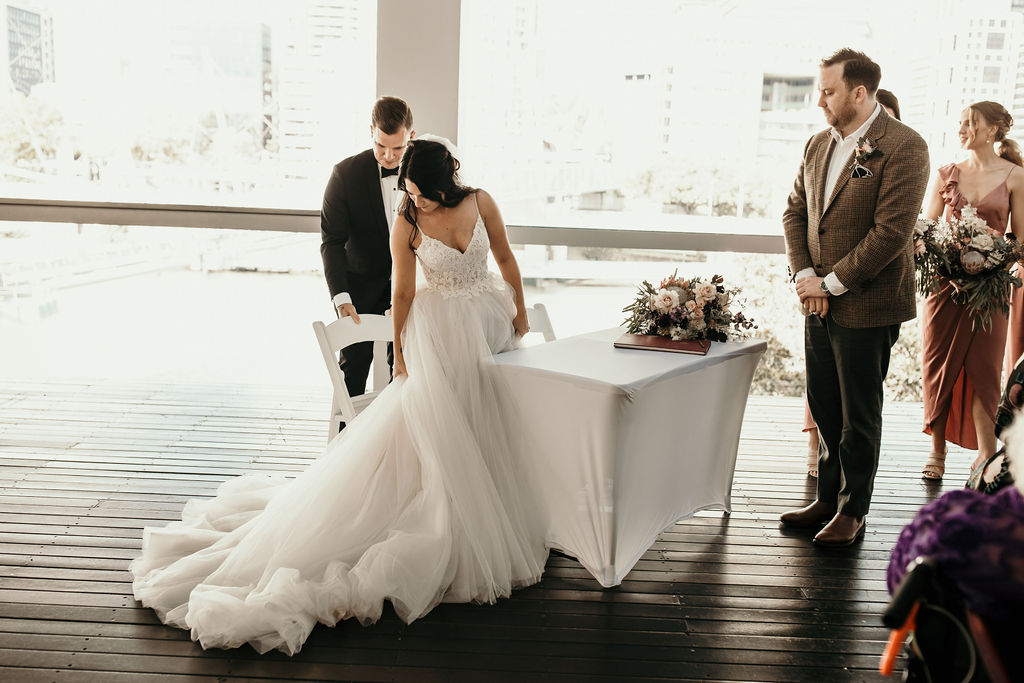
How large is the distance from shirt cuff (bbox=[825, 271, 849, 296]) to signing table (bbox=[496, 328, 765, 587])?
422mm

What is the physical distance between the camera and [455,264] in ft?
11.6

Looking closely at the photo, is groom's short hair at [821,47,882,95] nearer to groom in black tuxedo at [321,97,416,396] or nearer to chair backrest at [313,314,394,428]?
groom in black tuxedo at [321,97,416,396]

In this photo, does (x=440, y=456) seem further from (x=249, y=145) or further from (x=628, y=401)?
(x=249, y=145)

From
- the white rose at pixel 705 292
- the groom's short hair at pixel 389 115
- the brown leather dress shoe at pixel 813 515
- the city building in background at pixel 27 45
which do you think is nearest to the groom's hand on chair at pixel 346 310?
the groom's short hair at pixel 389 115

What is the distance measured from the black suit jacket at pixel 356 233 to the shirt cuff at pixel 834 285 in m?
2.14

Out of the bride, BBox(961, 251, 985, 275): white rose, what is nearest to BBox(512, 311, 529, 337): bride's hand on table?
the bride

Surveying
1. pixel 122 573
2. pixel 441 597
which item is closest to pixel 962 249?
pixel 441 597

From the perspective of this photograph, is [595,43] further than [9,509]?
Yes

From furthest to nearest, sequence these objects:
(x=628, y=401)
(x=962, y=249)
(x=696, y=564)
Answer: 1. (x=962, y=249)
2. (x=696, y=564)
3. (x=628, y=401)

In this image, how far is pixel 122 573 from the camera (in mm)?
3400

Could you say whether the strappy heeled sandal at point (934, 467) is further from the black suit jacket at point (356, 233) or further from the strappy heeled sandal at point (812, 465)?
the black suit jacket at point (356, 233)

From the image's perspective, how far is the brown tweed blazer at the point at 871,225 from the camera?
3.49m

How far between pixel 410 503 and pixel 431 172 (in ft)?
4.13

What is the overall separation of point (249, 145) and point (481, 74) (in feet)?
5.50
